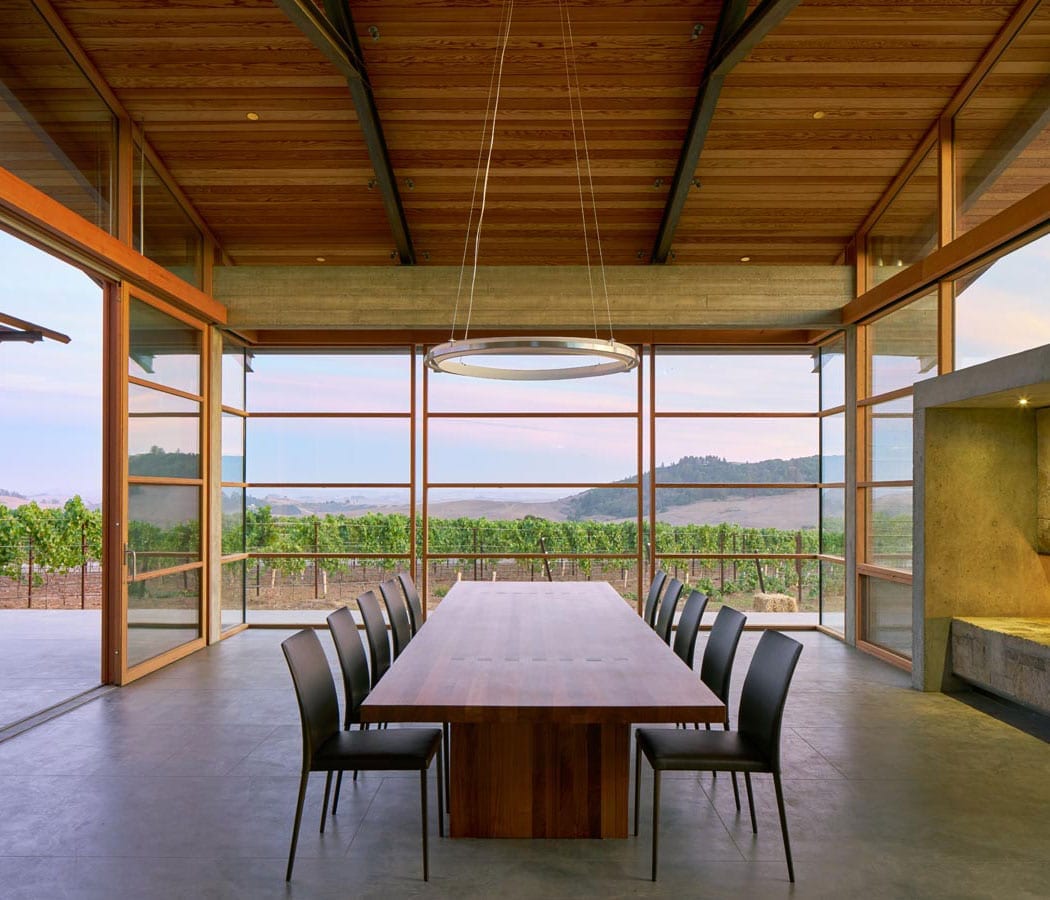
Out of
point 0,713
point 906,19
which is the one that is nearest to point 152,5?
point 0,713

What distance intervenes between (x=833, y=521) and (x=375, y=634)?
18.8ft

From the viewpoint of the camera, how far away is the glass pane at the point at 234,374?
8383 millimetres

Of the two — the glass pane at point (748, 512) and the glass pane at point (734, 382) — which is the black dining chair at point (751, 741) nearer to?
the glass pane at point (748, 512)

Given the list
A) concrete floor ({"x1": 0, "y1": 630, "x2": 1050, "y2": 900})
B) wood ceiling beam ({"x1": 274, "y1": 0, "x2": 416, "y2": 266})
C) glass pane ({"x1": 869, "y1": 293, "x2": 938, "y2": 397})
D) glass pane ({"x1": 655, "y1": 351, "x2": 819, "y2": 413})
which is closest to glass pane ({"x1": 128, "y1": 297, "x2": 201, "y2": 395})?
wood ceiling beam ({"x1": 274, "y1": 0, "x2": 416, "y2": 266})

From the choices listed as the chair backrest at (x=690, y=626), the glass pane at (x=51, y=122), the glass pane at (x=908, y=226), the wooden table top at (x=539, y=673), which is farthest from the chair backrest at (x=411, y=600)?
the glass pane at (x=908, y=226)

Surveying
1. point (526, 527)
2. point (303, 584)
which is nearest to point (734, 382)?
point (526, 527)

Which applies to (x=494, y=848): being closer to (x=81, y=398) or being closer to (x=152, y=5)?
(x=81, y=398)

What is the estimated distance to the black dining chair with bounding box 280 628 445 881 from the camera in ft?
10.5

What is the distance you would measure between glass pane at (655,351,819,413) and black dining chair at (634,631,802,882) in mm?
5489

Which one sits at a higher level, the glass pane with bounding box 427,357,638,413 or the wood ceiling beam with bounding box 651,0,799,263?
the wood ceiling beam with bounding box 651,0,799,263

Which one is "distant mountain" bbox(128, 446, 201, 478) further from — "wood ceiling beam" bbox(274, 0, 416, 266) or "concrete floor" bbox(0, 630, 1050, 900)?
"wood ceiling beam" bbox(274, 0, 416, 266)

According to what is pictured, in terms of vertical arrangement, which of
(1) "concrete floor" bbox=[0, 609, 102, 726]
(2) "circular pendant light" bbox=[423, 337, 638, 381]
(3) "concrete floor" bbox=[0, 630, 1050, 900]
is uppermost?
(2) "circular pendant light" bbox=[423, 337, 638, 381]

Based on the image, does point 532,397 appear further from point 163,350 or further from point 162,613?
point 162,613

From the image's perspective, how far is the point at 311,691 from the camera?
131 inches
